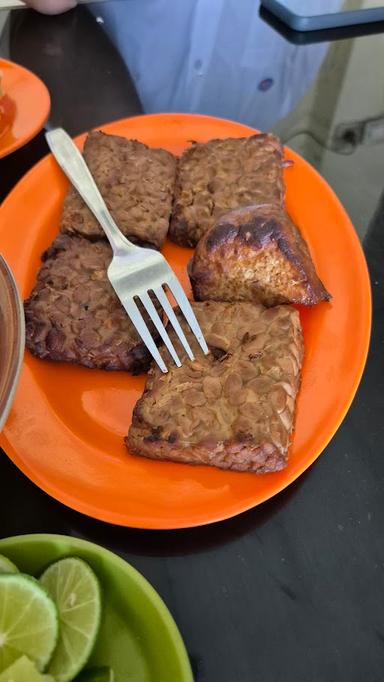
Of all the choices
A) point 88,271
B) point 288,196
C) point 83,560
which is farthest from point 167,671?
point 288,196

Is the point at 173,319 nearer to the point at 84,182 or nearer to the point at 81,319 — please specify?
the point at 81,319

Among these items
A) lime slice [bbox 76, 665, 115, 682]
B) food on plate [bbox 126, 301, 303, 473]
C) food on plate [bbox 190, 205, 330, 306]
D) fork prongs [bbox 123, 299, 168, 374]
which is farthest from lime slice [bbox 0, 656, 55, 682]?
food on plate [bbox 190, 205, 330, 306]

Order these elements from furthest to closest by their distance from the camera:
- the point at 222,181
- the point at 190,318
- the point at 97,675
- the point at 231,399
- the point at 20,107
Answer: the point at 20,107, the point at 222,181, the point at 190,318, the point at 231,399, the point at 97,675

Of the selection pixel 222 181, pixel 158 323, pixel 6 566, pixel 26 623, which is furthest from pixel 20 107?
pixel 26 623

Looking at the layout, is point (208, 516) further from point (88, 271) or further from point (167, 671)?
point (88, 271)

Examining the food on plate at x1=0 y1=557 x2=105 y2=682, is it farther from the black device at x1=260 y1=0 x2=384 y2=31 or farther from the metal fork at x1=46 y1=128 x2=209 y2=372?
the black device at x1=260 y1=0 x2=384 y2=31

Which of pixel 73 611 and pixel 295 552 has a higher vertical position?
pixel 73 611
